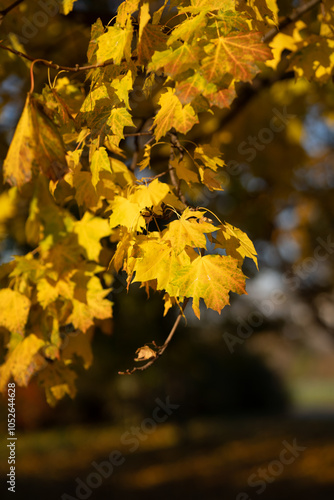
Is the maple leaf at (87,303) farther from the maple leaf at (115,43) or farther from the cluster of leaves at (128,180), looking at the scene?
the maple leaf at (115,43)

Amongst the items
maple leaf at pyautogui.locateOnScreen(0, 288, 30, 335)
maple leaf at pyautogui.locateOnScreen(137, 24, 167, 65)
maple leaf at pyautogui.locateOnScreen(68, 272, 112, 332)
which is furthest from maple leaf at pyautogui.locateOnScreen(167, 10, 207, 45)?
maple leaf at pyautogui.locateOnScreen(0, 288, 30, 335)

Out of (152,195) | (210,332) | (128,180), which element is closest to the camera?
(152,195)

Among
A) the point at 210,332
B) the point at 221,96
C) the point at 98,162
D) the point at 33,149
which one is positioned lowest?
the point at 210,332

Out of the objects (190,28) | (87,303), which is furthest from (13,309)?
(190,28)

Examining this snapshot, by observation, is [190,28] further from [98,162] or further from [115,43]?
[98,162]

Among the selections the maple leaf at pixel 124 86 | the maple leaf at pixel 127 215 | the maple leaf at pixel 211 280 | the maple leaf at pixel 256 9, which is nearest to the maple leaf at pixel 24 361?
the maple leaf at pixel 127 215
